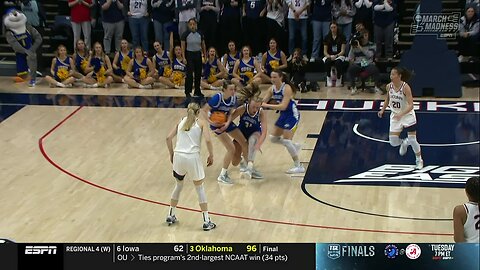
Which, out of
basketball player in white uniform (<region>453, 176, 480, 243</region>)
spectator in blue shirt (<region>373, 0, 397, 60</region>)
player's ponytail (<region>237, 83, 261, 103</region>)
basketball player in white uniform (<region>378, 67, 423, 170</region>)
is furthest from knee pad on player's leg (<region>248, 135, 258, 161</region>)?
spectator in blue shirt (<region>373, 0, 397, 60</region>)

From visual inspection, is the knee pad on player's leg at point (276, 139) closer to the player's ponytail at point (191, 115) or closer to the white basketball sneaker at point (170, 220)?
the white basketball sneaker at point (170, 220)

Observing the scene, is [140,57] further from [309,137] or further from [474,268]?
[474,268]

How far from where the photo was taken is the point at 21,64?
72.2 ft

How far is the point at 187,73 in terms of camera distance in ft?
65.2

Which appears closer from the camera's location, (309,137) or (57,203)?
(57,203)

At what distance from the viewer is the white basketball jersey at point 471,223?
313 inches

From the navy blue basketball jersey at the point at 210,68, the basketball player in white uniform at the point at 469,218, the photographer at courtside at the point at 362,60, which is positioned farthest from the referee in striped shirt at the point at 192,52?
the basketball player in white uniform at the point at 469,218

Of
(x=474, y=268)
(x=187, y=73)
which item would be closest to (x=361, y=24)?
(x=187, y=73)

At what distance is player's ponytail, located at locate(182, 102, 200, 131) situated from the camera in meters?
11.7

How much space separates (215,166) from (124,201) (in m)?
2.11

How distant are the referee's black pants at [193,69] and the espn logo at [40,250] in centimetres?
1289

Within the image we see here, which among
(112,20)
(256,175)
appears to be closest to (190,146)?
(256,175)

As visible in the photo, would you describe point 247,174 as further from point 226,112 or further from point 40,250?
point 40,250

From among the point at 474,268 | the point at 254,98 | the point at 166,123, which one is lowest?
the point at 166,123
